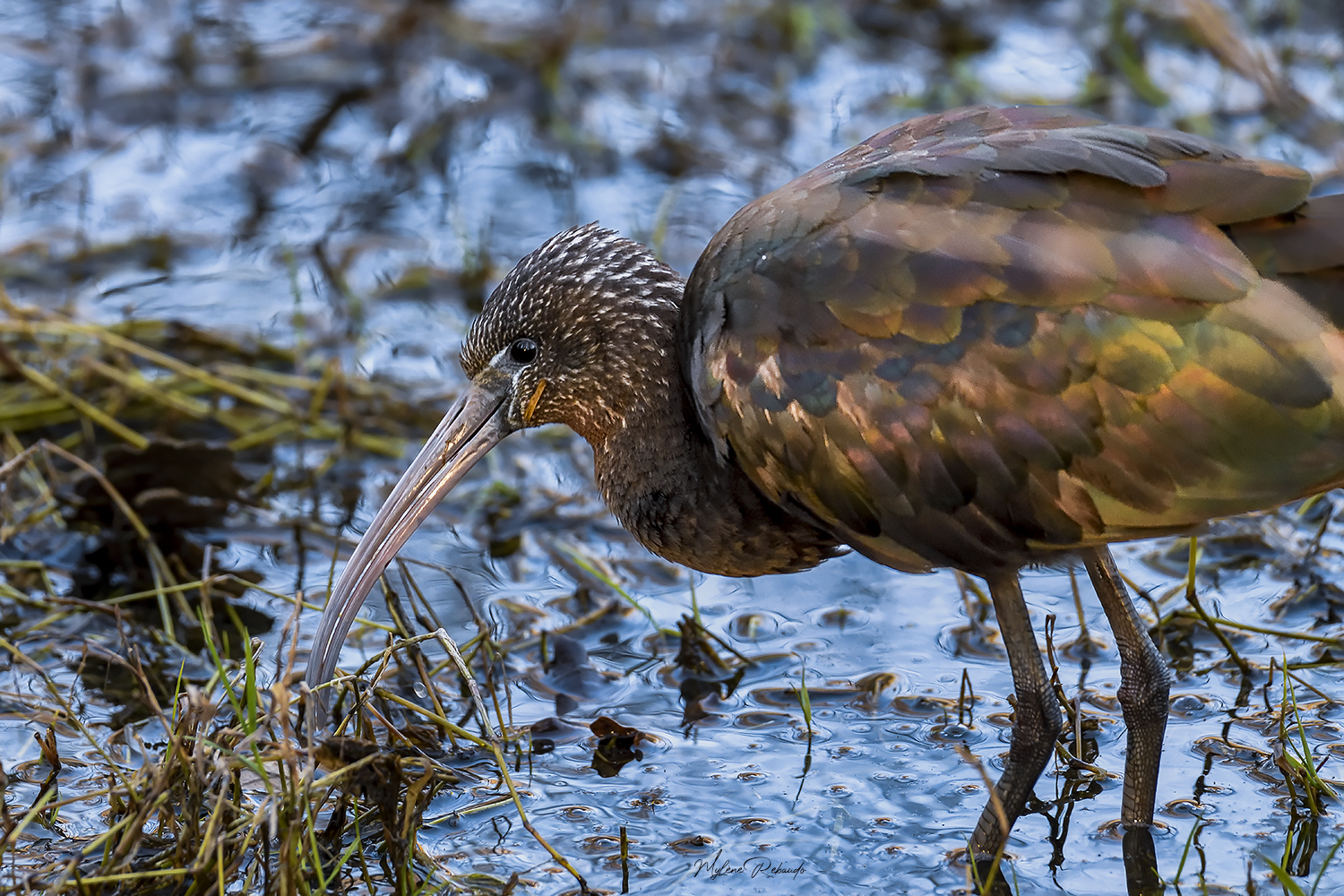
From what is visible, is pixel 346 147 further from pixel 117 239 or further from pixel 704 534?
pixel 704 534

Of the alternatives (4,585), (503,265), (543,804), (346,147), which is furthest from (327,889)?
(346,147)

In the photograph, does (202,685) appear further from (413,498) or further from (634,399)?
(634,399)

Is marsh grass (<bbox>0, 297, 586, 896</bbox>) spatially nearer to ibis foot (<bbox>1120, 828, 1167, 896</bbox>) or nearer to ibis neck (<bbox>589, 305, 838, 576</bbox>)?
ibis neck (<bbox>589, 305, 838, 576</bbox>)

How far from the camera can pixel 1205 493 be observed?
11.7ft

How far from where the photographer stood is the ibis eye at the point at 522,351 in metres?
4.22

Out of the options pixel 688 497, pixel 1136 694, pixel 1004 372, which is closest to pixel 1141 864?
pixel 1136 694

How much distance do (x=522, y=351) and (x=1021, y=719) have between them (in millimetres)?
1472

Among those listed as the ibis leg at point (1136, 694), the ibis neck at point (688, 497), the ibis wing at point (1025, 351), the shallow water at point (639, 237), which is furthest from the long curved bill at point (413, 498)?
the ibis leg at point (1136, 694)

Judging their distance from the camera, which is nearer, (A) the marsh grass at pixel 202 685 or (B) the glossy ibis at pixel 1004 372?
(A) the marsh grass at pixel 202 685

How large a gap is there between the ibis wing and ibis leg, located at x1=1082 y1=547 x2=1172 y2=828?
12.6 inches

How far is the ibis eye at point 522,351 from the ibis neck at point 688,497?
0.27 metres

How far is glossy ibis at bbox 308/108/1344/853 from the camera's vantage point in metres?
3.51

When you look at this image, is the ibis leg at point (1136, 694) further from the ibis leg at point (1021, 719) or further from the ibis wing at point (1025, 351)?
the ibis wing at point (1025, 351)

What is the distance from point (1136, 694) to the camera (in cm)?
400
